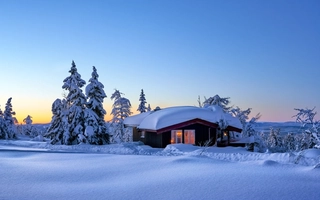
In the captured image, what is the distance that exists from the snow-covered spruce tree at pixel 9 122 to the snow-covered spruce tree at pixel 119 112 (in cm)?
1854

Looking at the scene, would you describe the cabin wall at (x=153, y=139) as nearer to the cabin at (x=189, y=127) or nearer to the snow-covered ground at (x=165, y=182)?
the cabin at (x=189, y=127)

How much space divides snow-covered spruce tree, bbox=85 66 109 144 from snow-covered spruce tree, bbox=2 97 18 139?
81.5 ft

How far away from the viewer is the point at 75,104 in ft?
89.5

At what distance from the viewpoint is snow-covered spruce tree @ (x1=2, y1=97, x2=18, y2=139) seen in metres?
44.6

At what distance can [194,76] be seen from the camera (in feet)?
115

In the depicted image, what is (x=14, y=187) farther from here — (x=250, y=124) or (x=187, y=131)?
(x=250, y=124)

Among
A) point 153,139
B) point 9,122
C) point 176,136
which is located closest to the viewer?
point 176,136

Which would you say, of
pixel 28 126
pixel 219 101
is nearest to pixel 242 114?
pixel 219 101

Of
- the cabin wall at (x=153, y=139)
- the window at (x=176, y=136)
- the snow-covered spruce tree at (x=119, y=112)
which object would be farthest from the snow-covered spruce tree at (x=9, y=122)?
the window at (x=176, y=136)

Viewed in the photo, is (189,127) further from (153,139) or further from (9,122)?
(9,122)

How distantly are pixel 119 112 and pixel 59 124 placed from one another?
628 inches

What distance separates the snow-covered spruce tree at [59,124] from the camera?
2690cm

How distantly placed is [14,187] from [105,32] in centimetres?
2066

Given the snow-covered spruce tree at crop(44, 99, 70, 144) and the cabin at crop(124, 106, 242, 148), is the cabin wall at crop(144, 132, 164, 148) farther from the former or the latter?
the snow-covered spruce tree at crop(44, 99, 70, 144)
